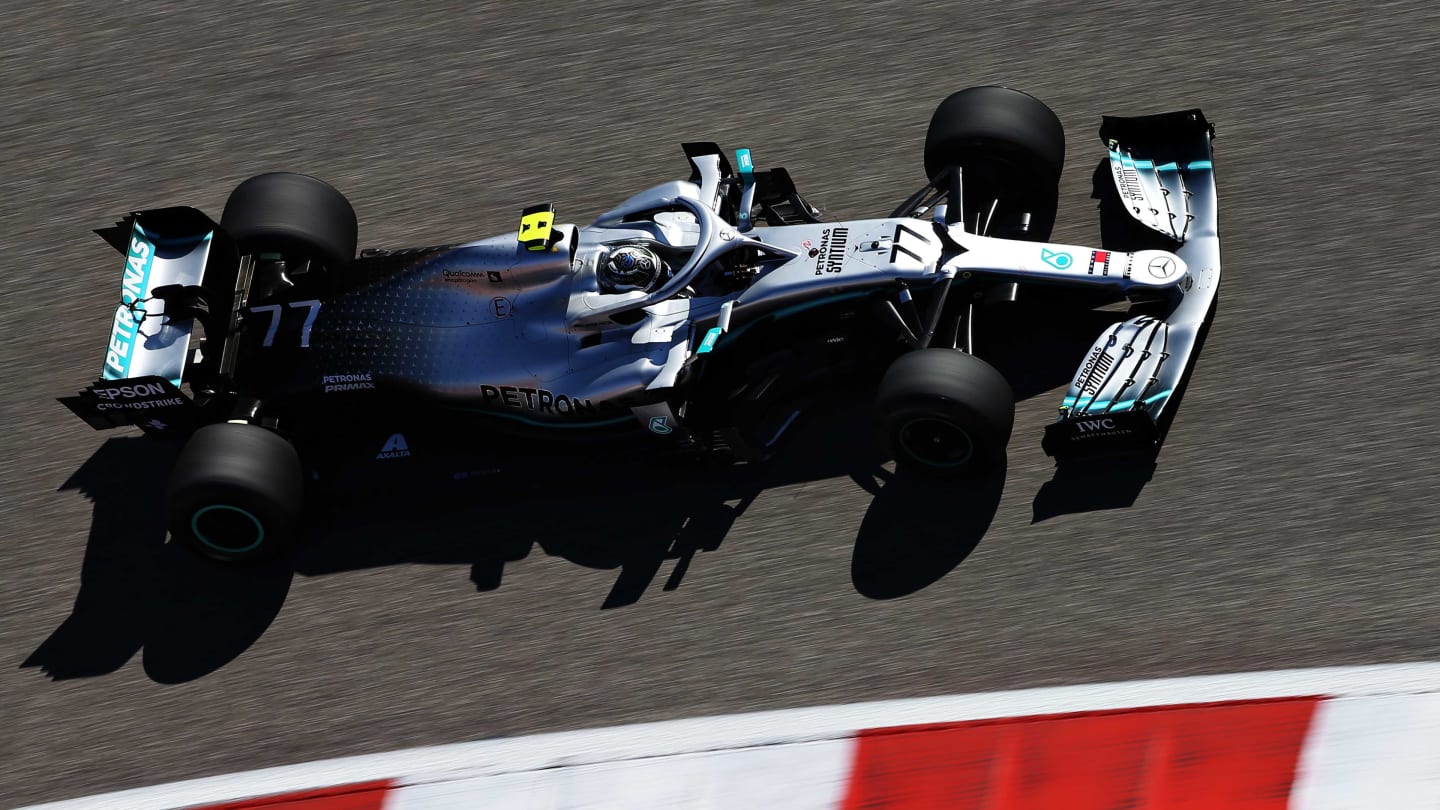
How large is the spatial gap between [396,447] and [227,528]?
40.1 inches

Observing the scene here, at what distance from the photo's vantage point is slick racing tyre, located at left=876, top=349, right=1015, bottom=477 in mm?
7758

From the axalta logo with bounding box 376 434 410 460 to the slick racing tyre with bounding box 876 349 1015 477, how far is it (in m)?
2.78

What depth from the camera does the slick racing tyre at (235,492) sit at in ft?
27.2

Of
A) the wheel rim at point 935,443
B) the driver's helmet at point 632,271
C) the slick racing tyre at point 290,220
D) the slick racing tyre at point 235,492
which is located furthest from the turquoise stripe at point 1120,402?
the slick racing tyre at point 290,220

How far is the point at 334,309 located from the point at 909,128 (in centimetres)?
389

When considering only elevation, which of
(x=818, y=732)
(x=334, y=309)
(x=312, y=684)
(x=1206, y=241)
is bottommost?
(x=312, y=684)

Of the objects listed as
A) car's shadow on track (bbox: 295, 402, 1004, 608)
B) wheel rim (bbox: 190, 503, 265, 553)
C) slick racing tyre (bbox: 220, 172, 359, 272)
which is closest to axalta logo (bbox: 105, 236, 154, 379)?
slick racing tyre (bbox: 220, 172, 359, 272)

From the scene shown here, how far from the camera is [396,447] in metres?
8.99

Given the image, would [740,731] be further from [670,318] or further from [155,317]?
[155,317]

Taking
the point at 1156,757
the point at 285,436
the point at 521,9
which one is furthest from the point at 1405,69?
the point at 285,436

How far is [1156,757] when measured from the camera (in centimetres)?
694

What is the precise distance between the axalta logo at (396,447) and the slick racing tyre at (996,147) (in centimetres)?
337

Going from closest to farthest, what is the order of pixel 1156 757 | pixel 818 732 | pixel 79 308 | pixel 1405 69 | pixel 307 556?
pixel 1156 757 < pixel 818 732 < pixel 307 556 < pixel 1405 69 < pixel 79 308

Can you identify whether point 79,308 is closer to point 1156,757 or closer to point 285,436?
point 285,436
